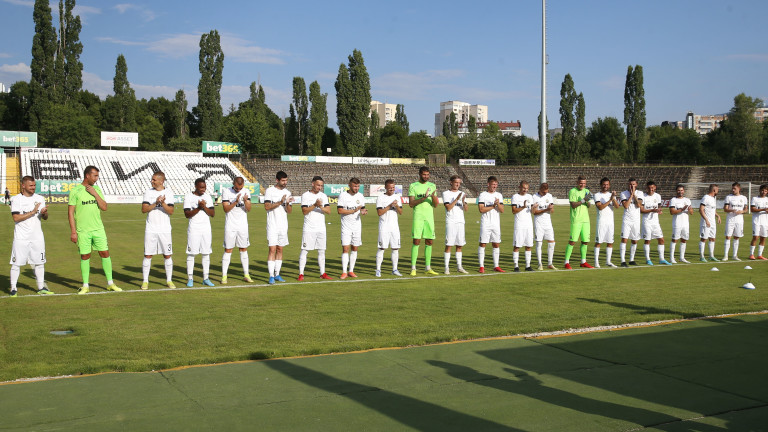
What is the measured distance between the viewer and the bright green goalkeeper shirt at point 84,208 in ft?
34.6

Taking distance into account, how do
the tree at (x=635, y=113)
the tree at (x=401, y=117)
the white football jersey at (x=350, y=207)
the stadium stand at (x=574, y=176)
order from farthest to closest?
the tree at (x=401, y=117) → the tree at (x=635, y=113) → the stadium stand at (x=574, y=176) → the white football jersey at (x=350, y=207)

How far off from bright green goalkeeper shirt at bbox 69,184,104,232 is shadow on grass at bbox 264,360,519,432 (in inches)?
250

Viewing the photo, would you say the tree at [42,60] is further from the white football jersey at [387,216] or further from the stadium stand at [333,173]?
the white football jersey at [387,216]

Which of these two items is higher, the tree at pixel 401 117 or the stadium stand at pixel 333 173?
the tree at pixel 401 117

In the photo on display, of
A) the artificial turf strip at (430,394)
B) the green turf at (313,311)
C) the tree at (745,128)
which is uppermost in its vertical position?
the tree at (745,128)

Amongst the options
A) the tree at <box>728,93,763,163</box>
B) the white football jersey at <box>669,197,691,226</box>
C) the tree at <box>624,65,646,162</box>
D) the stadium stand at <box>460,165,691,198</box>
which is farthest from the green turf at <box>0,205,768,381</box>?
the tree at <box>728,93,763,163</box>

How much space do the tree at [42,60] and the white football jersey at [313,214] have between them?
6434 centimetres

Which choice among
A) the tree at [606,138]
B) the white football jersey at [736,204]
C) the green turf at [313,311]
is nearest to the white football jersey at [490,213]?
the green turf at [313,311]

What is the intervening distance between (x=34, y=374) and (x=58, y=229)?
21926 millimetres

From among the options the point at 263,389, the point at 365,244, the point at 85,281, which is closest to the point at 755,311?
the point at 263,389

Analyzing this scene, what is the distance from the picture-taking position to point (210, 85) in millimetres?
72312

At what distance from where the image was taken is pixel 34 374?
230 inches

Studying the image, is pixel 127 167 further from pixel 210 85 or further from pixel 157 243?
pixel 157 243

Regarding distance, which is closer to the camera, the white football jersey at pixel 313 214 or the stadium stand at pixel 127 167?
the white football jersey at pixel 313 214
